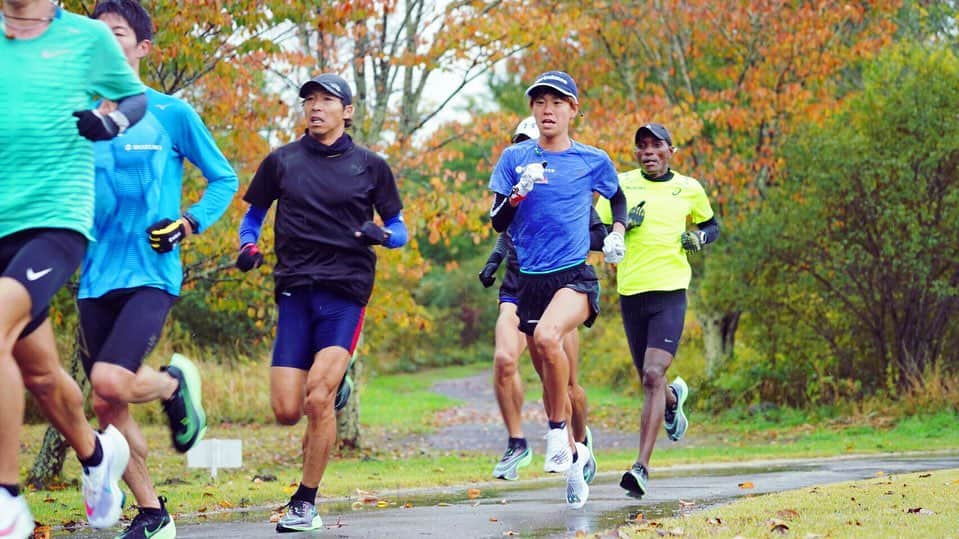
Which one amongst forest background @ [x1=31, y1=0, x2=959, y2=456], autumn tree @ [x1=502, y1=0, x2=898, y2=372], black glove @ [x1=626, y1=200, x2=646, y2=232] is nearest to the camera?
black glove @ [x1=626, y1=200, x2=646, y2=232]

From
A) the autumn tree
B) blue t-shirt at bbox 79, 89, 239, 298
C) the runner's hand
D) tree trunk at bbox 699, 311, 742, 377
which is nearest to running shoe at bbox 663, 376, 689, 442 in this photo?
the runner's hand

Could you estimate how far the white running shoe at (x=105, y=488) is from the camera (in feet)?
20.7

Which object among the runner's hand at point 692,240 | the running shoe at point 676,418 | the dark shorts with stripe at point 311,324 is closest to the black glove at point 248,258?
the dark shorts with stripe at point 311,324

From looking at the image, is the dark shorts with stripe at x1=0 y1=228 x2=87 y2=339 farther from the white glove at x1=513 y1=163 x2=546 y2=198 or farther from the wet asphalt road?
the white glove at x1=513 y1=163 x2=546 y2=198

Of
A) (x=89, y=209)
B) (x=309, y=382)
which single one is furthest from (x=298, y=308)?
(x=89, y=209)

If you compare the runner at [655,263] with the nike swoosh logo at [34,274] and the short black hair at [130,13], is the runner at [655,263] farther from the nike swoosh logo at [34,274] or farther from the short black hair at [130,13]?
the nike swoosh logo at [34,274]

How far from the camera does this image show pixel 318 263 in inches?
302

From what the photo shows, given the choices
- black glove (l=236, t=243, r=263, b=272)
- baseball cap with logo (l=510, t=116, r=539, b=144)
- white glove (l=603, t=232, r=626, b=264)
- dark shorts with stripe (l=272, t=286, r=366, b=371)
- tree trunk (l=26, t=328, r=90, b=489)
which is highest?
baseball cap with logo (l=510, t=116, r=539, b=144)

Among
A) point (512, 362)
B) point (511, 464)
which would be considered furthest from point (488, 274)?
point (511, 464)

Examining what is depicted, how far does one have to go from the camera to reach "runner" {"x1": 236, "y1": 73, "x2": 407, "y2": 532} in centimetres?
761

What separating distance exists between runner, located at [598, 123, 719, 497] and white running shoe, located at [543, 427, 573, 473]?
1.09 metres

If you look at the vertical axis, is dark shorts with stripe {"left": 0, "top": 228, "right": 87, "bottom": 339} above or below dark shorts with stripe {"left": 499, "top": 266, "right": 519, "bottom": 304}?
above

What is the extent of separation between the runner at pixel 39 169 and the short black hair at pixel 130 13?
1.02 metres

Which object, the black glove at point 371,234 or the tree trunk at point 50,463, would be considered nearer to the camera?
the black glove at point 371,234
